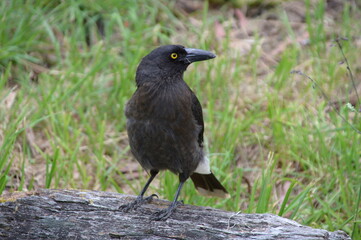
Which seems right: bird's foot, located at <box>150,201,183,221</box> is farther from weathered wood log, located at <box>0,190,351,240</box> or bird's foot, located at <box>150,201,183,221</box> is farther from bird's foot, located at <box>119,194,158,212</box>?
bird's foot, located at <box>119,194,158,212</box>

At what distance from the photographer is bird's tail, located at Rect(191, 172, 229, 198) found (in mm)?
4160

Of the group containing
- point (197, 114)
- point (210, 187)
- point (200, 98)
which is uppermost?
point (197, 114)

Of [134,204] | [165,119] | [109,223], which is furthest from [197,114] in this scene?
[109,223]

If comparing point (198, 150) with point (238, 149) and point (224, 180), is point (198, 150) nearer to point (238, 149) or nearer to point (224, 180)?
point (224, 180)

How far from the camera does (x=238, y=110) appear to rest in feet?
18.5

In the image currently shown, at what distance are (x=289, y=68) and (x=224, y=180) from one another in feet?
6.34

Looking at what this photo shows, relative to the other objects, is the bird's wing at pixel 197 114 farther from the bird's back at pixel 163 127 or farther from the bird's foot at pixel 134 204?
the bird's foot at pixel 134 204

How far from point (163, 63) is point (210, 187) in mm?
1023

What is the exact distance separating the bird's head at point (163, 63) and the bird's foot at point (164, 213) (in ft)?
3.00

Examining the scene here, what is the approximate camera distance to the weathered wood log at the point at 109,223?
3018 millimetres

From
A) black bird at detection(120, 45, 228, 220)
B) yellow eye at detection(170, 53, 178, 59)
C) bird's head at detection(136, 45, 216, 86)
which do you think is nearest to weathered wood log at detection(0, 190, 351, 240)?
black bird at detection(120, 45, 228, 220)

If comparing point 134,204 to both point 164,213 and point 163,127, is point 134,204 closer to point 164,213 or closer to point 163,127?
point 164,213

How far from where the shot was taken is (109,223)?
3178 millimetres

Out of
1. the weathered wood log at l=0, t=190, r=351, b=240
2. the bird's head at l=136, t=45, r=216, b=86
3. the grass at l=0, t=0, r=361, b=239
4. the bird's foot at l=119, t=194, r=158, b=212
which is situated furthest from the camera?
the grass at l=0, t=0, r=361, b=239
